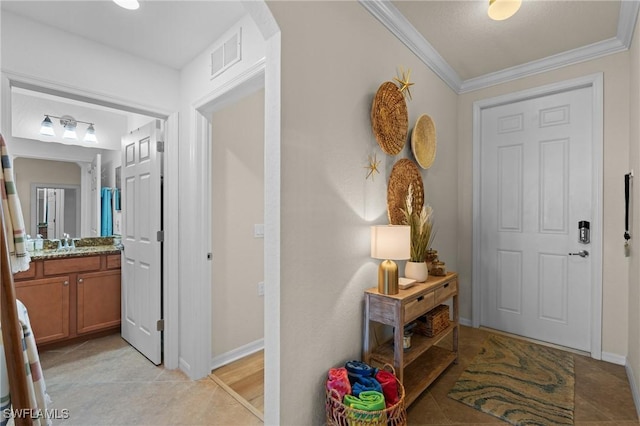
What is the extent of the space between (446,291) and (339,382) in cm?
118

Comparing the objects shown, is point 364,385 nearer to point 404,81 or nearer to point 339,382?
point 339,382

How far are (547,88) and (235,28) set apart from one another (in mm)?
2842

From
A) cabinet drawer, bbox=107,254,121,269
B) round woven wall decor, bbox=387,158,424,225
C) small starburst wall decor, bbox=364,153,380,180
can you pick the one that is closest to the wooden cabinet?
round woven wall decor, bbox=387,158,424,225

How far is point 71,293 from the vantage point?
2.99 m

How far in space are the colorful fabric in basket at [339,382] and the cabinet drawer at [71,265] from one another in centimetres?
281

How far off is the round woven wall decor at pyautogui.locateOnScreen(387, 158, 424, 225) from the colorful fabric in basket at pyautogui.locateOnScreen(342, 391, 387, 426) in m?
1.13

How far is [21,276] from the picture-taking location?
270 cm

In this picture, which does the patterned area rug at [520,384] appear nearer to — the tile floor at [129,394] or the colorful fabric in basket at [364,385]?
the colorful fabric in basket at [364,385]

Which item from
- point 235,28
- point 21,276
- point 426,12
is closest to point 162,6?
point 235,28

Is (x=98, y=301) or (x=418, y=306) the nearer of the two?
(x=418, y=306)

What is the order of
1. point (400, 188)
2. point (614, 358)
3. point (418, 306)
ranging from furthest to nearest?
1. point (614, 358)
2. point (400, 188)
3. point (418, 306)

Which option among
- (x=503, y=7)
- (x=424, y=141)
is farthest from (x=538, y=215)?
(x=503, y=7)

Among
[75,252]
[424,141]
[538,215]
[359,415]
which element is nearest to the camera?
[359,415]

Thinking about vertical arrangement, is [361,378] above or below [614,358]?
above
